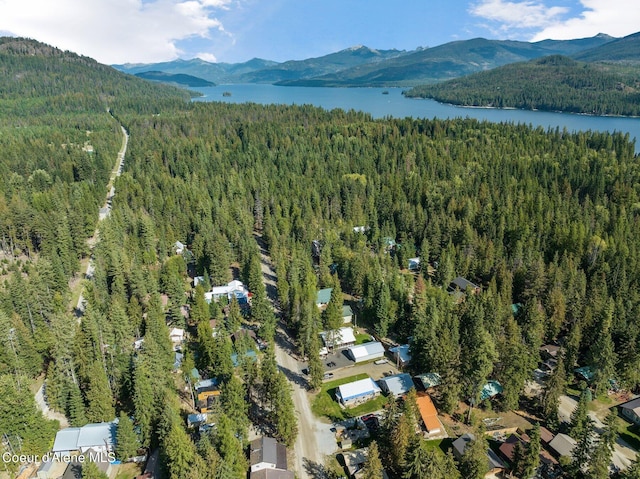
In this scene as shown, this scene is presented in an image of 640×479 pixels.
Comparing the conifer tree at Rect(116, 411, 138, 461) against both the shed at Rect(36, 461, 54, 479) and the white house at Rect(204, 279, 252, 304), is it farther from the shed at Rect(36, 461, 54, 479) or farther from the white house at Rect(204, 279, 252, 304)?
the white house at Rect(204, 279, 252, 304)

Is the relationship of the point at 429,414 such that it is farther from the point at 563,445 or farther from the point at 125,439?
the point at 125,439

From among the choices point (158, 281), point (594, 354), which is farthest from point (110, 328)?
point (594, 354)

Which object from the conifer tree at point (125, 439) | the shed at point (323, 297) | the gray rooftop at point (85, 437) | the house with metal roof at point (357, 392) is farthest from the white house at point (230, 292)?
the conifer tree at point (125, 439)

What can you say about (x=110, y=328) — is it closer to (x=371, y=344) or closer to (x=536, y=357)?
(x=371, y=344)

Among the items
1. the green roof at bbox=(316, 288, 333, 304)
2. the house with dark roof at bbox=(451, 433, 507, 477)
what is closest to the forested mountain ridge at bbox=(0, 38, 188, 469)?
the green roof at bbox=(316, 288, 333, 304)

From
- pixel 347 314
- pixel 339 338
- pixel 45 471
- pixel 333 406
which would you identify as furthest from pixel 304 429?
pixel 45 471

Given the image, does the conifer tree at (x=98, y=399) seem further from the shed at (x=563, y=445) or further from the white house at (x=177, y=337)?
the shed at (x=563, y=445)
